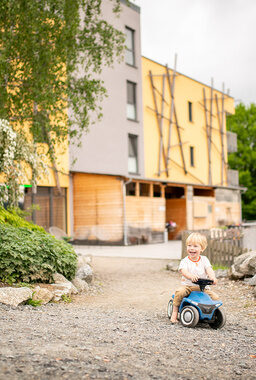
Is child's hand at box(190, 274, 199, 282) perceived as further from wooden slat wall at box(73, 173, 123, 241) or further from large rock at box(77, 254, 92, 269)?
wooden slat wall at box(73, 173, 123, 241)

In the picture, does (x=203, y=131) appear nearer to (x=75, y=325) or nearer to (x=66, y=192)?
(x=66, y=192)

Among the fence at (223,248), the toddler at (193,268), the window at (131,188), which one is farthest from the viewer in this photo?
the window at (131,188)

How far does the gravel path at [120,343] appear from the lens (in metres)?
3.77

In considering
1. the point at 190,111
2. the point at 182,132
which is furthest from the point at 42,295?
the point at 190,111

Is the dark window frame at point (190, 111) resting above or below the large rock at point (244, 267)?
above

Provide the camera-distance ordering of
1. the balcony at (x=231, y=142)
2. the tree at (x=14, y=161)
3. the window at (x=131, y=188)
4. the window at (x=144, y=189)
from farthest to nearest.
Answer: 1. the balcony at (x=231, y=142)
2. the window at (x=144, y=189)
3. the window at (x=131, y=188)
4. the tree at (x=14, y=161)

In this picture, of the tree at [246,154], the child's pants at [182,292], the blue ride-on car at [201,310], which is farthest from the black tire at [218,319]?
the tree at [246,154]

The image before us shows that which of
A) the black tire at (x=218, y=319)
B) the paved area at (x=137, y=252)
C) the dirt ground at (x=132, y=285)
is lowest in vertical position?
the paved area at (x=137, y=252)

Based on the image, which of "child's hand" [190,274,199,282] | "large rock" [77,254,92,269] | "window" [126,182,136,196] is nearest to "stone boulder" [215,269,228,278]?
"large rock" [77,254,92,269]

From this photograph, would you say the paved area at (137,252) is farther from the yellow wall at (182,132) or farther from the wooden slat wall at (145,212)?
the yellow wall at (182,132)

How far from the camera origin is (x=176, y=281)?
10422mm

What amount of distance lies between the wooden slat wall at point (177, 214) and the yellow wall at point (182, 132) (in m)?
1.59

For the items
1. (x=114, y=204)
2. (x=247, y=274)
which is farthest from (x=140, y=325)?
(x=114, y=204)

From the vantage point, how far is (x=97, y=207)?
23125 mm
